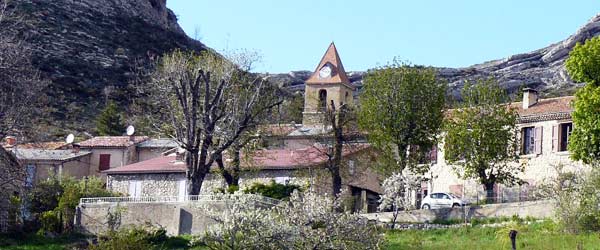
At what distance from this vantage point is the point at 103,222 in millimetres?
51531

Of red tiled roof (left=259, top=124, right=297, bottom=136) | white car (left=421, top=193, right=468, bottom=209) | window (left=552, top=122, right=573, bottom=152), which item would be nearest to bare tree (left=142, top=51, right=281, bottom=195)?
→ red tiled roof (left=259, top=124, right=297, bottom=136)

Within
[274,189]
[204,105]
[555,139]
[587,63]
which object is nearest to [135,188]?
[274,189]

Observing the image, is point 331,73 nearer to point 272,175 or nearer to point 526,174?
point 272,175

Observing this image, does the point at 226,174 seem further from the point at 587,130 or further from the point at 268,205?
the point at 587,130

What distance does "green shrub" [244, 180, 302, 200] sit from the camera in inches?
2238

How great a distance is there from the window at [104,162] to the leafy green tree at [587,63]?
3494 centimetres

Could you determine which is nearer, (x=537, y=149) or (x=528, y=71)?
(x=537, y=149)

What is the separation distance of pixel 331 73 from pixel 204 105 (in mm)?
33655

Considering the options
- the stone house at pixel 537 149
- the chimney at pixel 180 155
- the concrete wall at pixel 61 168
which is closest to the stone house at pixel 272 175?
the chimney at pixel 180 155

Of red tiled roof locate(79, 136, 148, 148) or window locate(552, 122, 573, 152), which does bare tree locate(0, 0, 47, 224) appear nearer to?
window locate(552, 122, 573, 152)

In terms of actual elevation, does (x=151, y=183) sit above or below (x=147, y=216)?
above

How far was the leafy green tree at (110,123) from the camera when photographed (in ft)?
314

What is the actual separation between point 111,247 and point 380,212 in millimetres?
19573

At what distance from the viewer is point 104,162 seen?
76.1m
